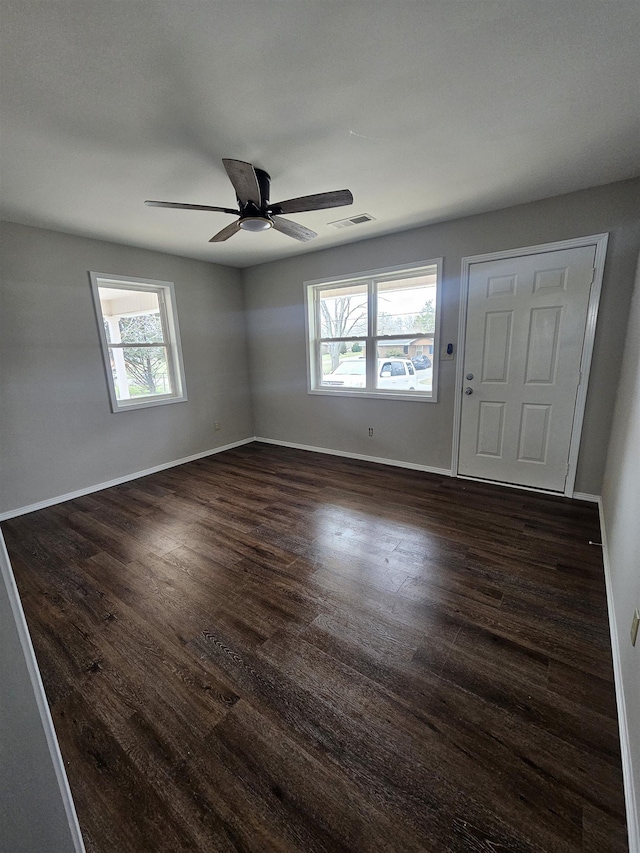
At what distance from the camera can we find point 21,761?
0.66 metres

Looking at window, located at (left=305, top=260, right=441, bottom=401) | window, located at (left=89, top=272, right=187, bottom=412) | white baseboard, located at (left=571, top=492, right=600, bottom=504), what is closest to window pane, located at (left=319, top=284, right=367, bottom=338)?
window, located at (left=305, top=260, right=441, bottom=401)

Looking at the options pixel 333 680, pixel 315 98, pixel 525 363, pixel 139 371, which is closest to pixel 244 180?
pixel 315 98

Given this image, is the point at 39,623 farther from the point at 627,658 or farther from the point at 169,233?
the point at 169,233

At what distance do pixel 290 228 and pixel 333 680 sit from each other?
2.85 m

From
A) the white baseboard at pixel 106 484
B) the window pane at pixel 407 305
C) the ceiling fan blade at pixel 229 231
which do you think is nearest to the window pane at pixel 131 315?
the white baseboard at pixel 106 484

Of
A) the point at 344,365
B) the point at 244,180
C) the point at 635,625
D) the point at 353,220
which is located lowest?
the point at 635,625

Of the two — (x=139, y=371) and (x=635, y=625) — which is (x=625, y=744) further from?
(x=139, y=371)

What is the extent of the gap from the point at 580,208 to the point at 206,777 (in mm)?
4144

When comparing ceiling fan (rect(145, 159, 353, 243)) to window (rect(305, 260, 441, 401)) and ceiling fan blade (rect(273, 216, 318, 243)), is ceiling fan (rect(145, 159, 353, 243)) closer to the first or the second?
ceiling fan blade (rect(273, 216, 318, 243))

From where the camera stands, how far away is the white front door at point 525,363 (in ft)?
9.61

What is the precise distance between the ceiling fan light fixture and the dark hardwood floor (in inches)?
88.7

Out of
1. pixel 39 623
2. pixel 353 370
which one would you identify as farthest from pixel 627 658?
pixel 353 370

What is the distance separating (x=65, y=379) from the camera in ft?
11.2

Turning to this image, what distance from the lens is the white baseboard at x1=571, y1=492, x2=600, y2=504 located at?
3.04 metres
